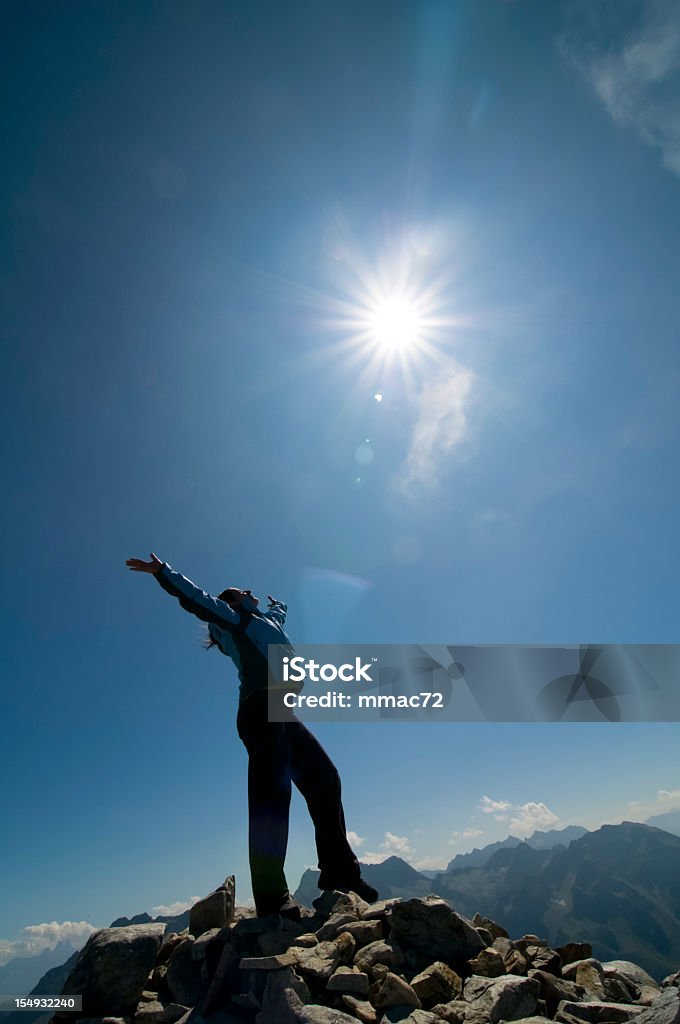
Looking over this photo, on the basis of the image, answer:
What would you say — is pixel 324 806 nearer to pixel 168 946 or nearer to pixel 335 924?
pixel 335 924

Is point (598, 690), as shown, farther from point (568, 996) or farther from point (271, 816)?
point (271, 816)

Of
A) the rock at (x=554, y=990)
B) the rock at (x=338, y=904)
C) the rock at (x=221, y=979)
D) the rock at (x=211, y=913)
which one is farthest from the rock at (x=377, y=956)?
the rock at (x=211, y=913)

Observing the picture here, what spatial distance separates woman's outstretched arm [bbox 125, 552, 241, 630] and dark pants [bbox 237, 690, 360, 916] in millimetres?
1627

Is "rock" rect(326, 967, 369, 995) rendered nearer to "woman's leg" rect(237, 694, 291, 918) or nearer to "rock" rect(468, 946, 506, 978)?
"rock" rect(468, 946, 506, 978)

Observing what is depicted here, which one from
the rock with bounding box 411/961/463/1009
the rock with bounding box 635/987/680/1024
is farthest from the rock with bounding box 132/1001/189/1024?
the rock with bounding box 635/987/680/1024

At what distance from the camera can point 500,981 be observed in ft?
18.6

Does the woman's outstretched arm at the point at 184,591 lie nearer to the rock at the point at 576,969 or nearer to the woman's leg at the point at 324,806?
the woman's leg at the point at 324,806

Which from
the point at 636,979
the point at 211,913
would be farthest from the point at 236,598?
the point at 636,979

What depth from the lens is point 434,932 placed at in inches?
266

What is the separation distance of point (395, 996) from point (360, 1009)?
0.53 m

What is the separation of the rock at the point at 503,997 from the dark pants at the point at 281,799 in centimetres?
296

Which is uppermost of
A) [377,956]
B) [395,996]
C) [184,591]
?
[184,591]

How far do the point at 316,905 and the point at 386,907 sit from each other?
52.3 inches

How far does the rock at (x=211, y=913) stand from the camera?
743cm
